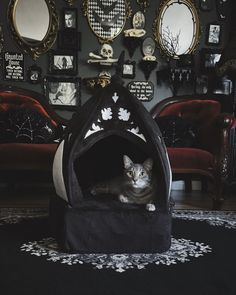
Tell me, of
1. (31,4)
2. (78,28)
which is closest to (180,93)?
(78,28)

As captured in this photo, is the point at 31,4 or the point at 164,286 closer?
the point at 164,286

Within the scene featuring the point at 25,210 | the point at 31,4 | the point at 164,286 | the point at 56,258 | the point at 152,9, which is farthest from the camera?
the point at 152,9

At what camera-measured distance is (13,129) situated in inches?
157

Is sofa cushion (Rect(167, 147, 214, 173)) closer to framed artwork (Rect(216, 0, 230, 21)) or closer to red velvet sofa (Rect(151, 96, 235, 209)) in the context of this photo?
red velvet sofa (Rect(151, 96, 235, 209))

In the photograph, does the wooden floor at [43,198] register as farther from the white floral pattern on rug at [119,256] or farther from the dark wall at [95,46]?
the white floral pattern on rug at [119,256]

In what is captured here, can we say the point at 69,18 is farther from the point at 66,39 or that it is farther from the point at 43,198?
the point at 43,198

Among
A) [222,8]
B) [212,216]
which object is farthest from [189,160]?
[222,8]

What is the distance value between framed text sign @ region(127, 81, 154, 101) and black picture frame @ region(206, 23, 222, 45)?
3.16 feet

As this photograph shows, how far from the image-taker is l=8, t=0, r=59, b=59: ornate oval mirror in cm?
471

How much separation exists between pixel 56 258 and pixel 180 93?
11.3 feet

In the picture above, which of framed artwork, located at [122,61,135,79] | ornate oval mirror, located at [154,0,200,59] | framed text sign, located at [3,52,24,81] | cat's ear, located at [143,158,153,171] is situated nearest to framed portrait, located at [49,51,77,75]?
framed text sign, located at [3,52,24,81]

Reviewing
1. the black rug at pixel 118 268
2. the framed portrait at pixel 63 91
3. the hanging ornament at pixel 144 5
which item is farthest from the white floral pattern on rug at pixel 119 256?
the hanging ornament at pixel 144 5

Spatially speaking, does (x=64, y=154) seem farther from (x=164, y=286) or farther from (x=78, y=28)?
(x=78, y=28)

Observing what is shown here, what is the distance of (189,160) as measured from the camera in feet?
11.8
